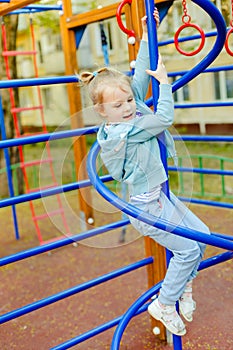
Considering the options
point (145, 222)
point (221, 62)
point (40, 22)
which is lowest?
point (145, 222)

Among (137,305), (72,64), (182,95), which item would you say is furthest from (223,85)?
(137,305)

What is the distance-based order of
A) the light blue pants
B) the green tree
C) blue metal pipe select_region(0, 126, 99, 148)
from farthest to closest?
the green tree
blue metal pipe select_region(0, 126, 99, 148)
the light blue pants

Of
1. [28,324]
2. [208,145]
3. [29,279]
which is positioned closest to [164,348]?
[28,324]

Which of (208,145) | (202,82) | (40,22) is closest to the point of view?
(40,22)

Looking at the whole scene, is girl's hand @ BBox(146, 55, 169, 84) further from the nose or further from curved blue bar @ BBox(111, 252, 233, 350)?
curved blue bar @ BBox(111, 252, 233, 350)

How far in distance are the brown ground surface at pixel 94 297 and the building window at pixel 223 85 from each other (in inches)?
173

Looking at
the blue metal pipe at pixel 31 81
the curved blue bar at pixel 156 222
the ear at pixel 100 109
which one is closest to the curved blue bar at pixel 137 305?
the curved blue bar at pixel 156 222

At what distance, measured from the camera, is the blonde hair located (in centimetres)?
169

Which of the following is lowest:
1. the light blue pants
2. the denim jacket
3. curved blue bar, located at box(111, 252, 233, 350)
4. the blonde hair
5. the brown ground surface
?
the brown ground surface

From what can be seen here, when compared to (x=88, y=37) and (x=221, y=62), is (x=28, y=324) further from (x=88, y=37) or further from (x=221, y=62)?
(x=88, y=37)

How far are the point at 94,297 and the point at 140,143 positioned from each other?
6.81 feet

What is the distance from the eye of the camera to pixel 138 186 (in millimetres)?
1814

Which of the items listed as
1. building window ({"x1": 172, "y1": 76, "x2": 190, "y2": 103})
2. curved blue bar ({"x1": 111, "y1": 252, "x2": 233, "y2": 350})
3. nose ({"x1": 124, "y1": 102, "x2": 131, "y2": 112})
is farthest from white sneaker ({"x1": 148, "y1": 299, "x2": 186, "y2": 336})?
building window ({"x1": 172, "y1": 76, "x2": 190, "y2": 103})

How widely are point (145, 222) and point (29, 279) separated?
2.49 meters
